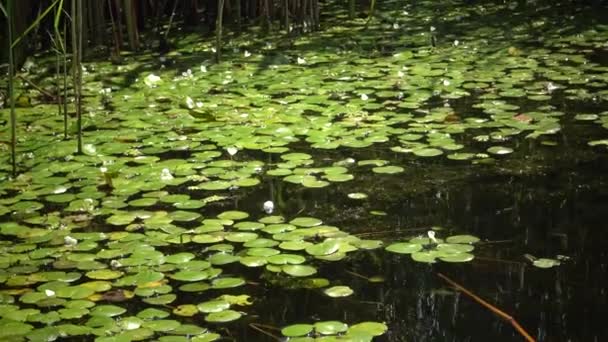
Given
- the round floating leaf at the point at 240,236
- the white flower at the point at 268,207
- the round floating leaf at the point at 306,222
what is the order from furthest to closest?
the white flower at the point at 268,207 → the round floating leaf at the point at 306,222 → the round floating leaf at the point at 240,236

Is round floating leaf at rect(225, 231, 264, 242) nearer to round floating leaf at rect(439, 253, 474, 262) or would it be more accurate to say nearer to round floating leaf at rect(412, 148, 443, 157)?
round floating leaf at rect(439, 253, 474, 262)

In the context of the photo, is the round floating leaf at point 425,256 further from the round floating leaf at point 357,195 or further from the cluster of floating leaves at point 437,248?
the round floating leaf at point 357,195

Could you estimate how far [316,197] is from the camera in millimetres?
3217

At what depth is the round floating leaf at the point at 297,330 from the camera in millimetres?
2225

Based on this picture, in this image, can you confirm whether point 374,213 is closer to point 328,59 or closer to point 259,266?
point 259,266

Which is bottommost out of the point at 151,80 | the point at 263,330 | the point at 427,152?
the point at 263,330

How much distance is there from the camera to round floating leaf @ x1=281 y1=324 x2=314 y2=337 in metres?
2.22

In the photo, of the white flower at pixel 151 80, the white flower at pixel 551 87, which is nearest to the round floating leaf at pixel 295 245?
the white flower at pixel 551 87

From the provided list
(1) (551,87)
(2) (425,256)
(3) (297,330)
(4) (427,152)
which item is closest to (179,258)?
(3) (297,330)

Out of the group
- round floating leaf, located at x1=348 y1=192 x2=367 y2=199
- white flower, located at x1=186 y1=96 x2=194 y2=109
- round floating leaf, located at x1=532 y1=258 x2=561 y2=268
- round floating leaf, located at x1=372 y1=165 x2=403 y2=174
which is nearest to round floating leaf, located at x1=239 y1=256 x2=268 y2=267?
round floating leaf, located at x1=348 y1=192 x2=367 y2=199

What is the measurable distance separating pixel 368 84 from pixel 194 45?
163cm

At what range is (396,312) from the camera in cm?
237

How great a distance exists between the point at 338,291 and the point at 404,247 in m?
0.36

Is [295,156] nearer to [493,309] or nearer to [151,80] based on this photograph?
[493,309]
